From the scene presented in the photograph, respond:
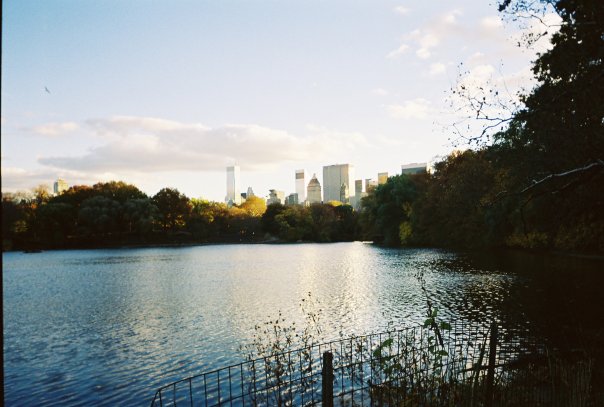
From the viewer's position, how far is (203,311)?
2730 cm

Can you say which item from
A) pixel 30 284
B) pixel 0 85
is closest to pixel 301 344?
pixel 0 85

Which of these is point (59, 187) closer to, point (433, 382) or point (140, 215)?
point (140, 215)

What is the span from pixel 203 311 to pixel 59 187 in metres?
132

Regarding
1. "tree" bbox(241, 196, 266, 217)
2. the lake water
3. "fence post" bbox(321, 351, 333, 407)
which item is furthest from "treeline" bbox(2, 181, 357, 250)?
"fence post" bbox(321, 351, 333, 407)

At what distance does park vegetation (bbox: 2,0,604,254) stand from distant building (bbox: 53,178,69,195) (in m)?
4.25

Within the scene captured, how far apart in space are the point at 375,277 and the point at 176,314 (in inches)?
762

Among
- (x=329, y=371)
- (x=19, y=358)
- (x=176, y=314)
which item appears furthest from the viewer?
(x=176, y=314)

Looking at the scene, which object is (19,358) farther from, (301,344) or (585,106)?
(585,106)

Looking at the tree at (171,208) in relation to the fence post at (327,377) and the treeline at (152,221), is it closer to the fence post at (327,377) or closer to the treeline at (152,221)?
the treeline at (152,221)

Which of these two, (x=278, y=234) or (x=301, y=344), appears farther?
(x=278, y=234)

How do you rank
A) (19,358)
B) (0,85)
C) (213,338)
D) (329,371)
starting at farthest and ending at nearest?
(213,338)
(19,358)
(329,371)
(0,85)

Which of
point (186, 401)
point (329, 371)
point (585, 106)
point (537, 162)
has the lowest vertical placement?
point (186, 401)

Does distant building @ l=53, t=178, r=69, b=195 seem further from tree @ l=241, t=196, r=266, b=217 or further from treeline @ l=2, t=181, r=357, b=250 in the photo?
tree @ l=241, t=196, r=266, b=217

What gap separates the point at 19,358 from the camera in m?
18.7
